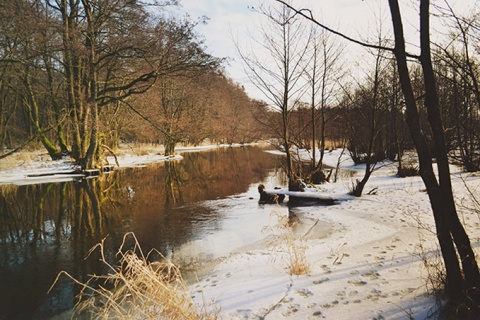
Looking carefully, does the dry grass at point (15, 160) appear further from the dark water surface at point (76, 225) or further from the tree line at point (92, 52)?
the dark water surface at point (76, 225)

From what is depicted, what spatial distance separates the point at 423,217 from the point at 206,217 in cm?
560

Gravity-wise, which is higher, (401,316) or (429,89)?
(429,89)

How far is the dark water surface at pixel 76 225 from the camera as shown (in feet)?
14.5

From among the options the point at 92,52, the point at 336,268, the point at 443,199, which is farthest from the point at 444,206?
the point at 92,52

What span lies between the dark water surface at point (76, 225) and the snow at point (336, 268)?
1495mm

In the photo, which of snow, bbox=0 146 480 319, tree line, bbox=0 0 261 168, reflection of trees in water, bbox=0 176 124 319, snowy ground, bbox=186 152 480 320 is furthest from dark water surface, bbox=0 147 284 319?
tree line, bbox=0 0 261 168

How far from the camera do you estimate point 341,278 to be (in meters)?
3.48

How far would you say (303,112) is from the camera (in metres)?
13.5

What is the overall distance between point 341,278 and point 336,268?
38cm

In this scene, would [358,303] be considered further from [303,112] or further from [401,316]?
[303,112]

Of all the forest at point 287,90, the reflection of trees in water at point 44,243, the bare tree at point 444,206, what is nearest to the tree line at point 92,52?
the forest at point 287,90

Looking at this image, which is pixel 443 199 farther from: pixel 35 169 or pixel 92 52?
pixel 35 169

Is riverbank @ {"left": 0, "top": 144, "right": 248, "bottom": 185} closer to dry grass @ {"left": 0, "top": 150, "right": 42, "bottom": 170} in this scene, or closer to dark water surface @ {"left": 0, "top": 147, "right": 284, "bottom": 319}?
dry grass @ {"left": 0, "top": 150, "right": 42, "bottom": 170}

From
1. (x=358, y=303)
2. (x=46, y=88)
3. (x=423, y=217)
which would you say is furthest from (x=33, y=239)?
(x=46, y=88)
